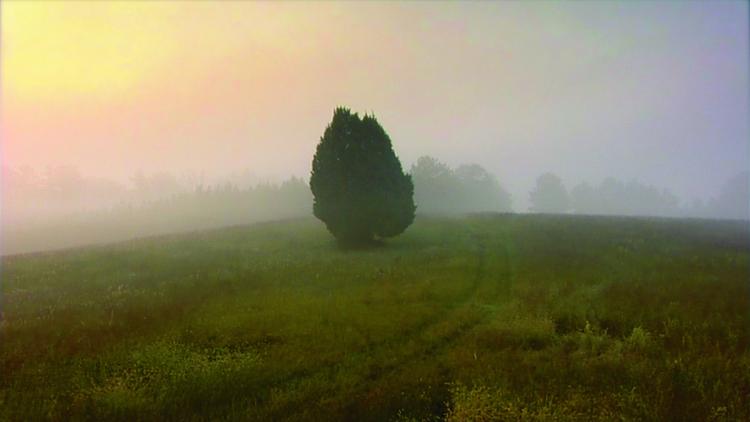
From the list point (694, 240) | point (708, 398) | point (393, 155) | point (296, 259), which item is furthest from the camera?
point (393, 155)

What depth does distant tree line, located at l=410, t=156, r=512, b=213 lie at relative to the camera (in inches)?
3495

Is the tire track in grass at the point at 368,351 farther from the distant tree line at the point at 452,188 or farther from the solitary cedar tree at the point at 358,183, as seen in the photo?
the distant tree line at the point at 452,188

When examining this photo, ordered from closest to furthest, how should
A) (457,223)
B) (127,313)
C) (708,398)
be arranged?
(708,398), (127,313), (457,223)

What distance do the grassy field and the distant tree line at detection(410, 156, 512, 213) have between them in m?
59.3

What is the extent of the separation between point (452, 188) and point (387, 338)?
8411cm

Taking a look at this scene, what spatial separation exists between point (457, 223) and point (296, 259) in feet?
68.2

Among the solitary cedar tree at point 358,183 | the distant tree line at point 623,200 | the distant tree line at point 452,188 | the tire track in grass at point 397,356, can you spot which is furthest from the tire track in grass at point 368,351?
the distant tree line at point 623,200

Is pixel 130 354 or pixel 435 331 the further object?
pixel 435 331

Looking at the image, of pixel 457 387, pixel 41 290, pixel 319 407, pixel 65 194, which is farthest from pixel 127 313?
pixel 65 194

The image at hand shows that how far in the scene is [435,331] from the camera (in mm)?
13383

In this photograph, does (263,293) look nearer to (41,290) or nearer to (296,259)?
(296,259)

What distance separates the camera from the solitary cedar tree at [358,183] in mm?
29188

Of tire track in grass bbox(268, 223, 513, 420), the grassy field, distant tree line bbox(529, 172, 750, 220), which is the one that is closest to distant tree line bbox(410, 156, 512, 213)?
distant tree line bbox(529, 172, 750, 220)

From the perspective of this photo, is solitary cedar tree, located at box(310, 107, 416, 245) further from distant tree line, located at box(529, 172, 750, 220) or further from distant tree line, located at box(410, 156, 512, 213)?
distant tree line, located at box(529, 172, 750, 220)
